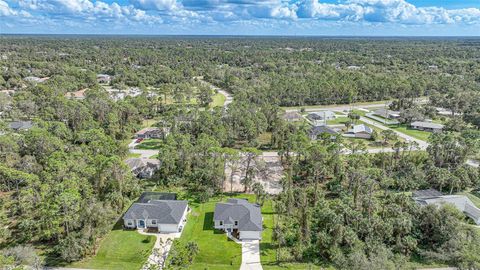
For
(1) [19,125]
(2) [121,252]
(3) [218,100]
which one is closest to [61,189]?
(2) [121,252]

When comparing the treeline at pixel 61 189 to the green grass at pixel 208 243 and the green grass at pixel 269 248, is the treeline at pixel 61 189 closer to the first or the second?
the green grass at pixel 208 243

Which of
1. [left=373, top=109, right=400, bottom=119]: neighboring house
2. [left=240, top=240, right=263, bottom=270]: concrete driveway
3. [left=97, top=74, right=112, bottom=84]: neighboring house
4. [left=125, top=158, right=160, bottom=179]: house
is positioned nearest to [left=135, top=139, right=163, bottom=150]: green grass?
[left=125, top=158, right=160, bottom=179]: house

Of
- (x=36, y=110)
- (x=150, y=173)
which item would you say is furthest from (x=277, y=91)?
(x=36, y=110)

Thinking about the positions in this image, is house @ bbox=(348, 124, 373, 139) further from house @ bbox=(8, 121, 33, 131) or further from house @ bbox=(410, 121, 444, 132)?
house @ bbox=(8, 121, 33, 131)

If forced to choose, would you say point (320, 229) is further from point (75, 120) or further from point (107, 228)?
point (75, 120)

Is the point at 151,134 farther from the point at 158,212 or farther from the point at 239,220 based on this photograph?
the point at 239,220

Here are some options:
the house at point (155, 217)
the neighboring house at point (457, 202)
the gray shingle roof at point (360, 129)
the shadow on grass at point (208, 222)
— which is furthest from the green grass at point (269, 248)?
the gray shingle roof at point (360, 129)
